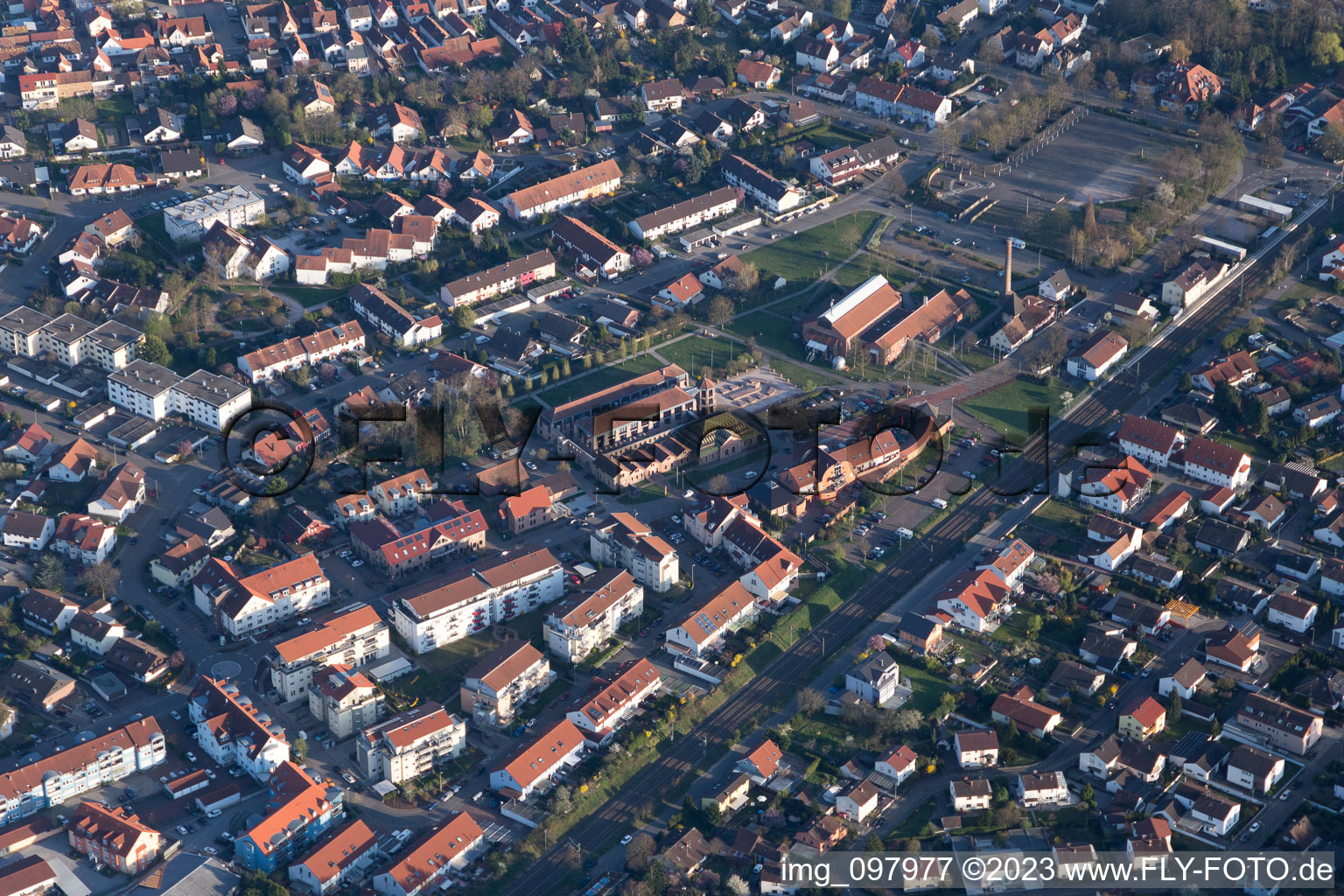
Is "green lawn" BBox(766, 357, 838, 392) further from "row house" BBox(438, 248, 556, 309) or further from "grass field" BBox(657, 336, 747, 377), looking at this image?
"row house" BBox(438, 248, 556, 309)

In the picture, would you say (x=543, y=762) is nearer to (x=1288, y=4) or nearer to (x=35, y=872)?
(x=35, y=872)

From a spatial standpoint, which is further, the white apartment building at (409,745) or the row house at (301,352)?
the row house at (301,352)

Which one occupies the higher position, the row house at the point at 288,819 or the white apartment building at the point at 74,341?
the white apartment building at the point at 74,341

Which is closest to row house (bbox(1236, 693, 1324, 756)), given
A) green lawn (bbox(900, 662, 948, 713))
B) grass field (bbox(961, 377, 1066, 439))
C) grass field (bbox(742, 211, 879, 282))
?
green lawn (bbox(900, 662, 948, 713))

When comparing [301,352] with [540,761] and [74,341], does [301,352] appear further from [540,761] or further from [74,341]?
[540,761]

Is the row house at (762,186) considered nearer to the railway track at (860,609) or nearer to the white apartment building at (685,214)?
the white apartment building at (685,214)

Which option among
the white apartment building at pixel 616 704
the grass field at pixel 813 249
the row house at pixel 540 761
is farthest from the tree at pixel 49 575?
the grass field at pixel 813 249
